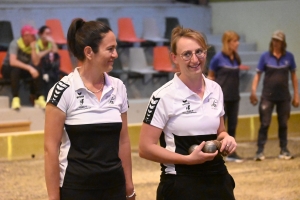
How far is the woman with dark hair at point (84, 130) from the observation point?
2.71 meters

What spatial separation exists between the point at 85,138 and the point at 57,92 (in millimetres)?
244

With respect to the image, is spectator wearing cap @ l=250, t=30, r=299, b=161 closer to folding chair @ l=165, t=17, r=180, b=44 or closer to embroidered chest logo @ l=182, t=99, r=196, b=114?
folding chair @ l=165, t=17, r=180, b=44

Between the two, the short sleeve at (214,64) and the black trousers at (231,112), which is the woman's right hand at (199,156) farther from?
the black trousers at (231,112)

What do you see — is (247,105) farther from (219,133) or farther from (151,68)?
(219,133)

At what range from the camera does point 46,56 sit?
30.1ft

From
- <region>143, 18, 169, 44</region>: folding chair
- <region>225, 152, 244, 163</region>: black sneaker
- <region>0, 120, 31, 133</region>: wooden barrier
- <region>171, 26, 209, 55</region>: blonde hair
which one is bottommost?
<region>225, 152, 244, 163</region>: black sneaker

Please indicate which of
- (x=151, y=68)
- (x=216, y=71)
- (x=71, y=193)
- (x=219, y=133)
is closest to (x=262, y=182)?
(x=216, y=71)

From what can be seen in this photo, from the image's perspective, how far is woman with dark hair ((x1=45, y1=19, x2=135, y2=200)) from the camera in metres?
2.71

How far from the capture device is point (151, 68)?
11016mm

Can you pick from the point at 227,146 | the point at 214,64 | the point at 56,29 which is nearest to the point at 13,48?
the point at 56,29

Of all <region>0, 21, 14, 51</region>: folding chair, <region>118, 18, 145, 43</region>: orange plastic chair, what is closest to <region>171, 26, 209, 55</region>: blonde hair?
<region>0, 21, 14, 51</region>: folding chair

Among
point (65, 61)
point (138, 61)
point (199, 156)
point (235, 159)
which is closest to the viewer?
point (199, 156)

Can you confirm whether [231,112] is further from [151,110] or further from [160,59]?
[151,110]

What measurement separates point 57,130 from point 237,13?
1020 centimetres
